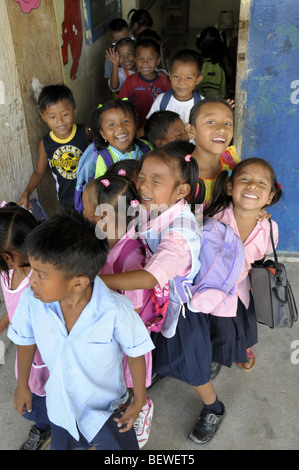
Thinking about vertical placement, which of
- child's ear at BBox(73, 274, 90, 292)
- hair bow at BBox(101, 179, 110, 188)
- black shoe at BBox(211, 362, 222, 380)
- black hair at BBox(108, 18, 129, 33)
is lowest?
black shoe at BBox(211, 362, 222, 380)

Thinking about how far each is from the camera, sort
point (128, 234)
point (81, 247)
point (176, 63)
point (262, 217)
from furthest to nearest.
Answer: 1. point (176, 63)
2. point (262, 217)
3. point (128, 234)
4. point (81, 247)

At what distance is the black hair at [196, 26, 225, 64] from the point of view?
14.4ft

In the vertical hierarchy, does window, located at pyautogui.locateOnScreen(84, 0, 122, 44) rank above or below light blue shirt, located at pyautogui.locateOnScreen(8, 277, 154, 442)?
above

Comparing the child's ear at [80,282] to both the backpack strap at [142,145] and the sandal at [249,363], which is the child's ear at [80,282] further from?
the backpack strap at [142,145]

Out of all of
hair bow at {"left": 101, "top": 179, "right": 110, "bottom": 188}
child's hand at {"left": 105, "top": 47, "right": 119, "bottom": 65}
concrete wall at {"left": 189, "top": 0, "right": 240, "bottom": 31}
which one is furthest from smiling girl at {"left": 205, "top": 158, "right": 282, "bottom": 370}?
concrete wall at {"left": 189, "top": 0, "right": 240, "bottom": 31}

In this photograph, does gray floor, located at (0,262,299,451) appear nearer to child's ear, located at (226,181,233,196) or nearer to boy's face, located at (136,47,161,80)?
child's ear, located at (226,181,233,196)

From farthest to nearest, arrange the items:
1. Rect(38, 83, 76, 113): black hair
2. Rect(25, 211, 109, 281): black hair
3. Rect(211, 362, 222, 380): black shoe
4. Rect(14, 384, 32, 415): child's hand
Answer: Rect(38, 83, 76, 113): black hair → Rect(211, 362, 222, 380): black shoe → Rect(14, 384, 32, 415): child's hand → Rect(25, 211, 109, 281): black hair

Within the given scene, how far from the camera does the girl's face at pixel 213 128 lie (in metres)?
2.03

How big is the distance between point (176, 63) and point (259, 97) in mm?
675

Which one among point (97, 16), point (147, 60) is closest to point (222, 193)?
point (147, 60)

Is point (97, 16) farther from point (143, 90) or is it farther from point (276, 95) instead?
point (276, 95)
